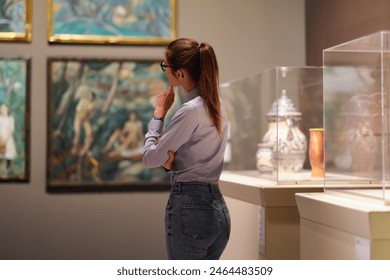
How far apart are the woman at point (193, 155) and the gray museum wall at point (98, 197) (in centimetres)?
278

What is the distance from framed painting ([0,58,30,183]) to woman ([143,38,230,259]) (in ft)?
9.28

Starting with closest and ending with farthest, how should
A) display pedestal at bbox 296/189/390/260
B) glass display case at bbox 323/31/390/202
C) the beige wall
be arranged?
1. display pedestal at bbox 296/189/390/260
2. glass display case at bbox 323/31/390/202
3. the beige wall

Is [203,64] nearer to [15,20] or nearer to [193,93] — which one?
[193,93]

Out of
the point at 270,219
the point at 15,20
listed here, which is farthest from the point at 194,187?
the point at 15,20

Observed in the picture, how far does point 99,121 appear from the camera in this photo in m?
5.61

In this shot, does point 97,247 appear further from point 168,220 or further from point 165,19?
point 168,220

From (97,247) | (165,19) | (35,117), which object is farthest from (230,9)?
(97,247)

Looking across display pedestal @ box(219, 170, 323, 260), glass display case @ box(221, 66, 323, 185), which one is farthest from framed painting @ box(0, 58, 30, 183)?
display pedestal @ box(219, 170, 323, 260)

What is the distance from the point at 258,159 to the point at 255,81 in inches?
20.6

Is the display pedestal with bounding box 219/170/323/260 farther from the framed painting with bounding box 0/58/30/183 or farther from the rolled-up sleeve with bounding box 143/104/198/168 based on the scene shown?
the framed painting with bounding box 0/58/30/183

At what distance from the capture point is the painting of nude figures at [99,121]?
5.55m

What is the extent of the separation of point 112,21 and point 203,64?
2.94 metres

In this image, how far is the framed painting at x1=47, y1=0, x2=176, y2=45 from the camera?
555 centimetres

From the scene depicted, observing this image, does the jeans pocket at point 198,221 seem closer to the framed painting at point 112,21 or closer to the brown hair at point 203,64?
the brown hair at point 203,64
